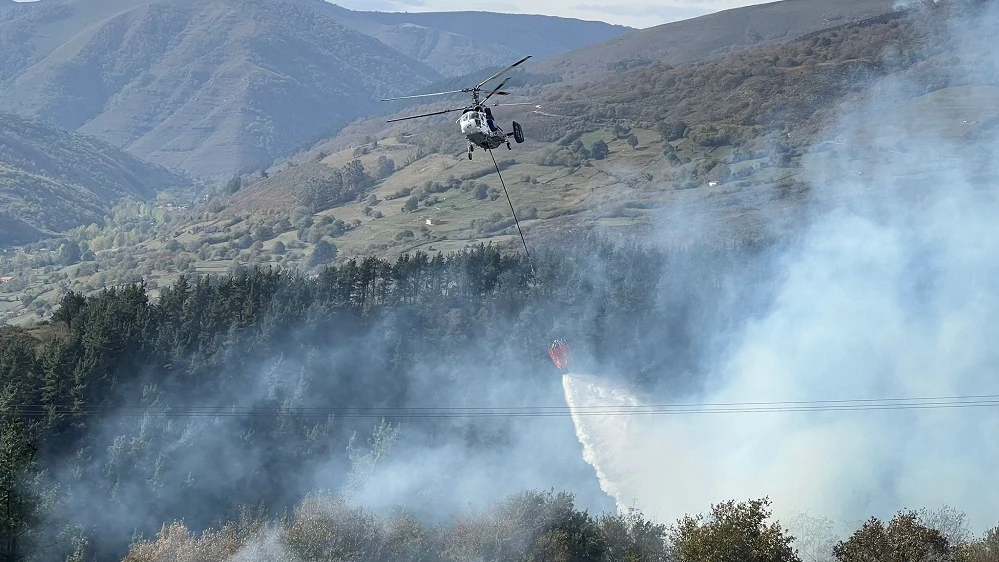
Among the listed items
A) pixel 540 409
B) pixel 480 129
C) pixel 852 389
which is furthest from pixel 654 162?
pixel 480 129

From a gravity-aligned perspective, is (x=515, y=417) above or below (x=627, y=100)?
below

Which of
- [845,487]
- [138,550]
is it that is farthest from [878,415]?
[138,550]

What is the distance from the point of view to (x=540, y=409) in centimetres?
7962

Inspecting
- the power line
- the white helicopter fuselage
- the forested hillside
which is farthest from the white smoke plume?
the white helicopter fuselage

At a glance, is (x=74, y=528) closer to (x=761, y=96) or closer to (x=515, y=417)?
(x=515, y=417)

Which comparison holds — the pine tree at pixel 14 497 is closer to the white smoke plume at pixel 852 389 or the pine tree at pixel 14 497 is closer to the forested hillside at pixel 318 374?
the forested hillside at pixel 318 374

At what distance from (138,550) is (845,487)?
43573 millimetres

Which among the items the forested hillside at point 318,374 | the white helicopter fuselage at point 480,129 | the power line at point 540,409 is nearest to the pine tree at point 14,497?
the forested hillside at point 318,374

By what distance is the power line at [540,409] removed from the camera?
64438 mm

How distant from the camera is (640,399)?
8019 cm

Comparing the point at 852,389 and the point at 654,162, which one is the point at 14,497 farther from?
the point at 654,162

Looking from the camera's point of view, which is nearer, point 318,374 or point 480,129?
point 480,129

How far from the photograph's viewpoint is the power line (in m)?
64.4

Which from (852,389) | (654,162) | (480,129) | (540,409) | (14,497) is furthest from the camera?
Answer: (654,162)
